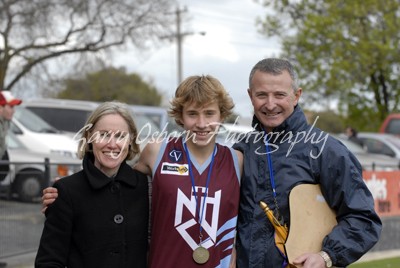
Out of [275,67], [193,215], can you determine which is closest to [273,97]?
[275,67]

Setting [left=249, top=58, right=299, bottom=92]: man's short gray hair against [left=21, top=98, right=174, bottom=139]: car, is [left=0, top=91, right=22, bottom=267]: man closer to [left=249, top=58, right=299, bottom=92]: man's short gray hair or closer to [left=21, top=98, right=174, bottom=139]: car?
[left=249, top=58, right=299, bottom=92]: man's short gray hair

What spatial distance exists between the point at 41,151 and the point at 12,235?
5.24 meters

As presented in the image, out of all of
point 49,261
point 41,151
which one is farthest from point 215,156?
point 41,151

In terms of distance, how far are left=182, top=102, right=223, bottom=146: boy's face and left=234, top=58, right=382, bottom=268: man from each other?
0.72 ft

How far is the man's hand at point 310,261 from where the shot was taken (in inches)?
147

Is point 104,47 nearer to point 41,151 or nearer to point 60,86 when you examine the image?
point 60,86

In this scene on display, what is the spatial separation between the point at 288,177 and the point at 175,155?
63 centimetres

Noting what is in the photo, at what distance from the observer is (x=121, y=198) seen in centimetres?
402

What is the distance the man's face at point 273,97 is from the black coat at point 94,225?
2.59ft

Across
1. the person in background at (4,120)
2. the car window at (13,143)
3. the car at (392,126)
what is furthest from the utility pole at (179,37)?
the person in background at (4,120)

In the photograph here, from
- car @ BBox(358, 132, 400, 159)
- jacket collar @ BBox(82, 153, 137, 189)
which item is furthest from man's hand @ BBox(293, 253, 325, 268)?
car @ BBox(358, 132, 400, 159)

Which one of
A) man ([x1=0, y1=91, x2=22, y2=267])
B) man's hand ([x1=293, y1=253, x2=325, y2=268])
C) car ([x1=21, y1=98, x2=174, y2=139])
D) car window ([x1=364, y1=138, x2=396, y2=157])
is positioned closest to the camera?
man's hand ([x1=293, y1=253, x2=325, y2=268])

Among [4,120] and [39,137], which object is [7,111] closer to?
[4,120]

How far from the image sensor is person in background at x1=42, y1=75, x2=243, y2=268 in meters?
4.02
